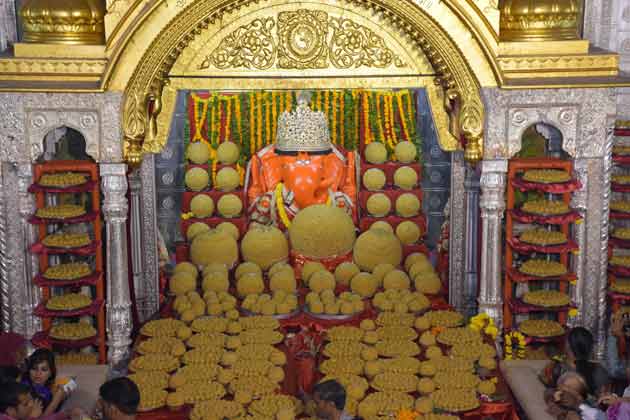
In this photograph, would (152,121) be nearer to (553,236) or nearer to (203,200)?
(203,200)

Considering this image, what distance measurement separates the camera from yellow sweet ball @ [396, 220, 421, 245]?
9.00 meters

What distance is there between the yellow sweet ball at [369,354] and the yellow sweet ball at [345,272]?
1464 millimetres

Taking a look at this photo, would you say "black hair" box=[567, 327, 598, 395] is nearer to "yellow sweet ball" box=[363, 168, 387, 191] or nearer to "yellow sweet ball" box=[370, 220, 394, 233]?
"yellow sweet ball" box=[370, 220, 394, 233]

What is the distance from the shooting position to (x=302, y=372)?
700cm

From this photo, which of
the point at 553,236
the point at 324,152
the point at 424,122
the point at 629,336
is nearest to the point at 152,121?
the point at 324,152

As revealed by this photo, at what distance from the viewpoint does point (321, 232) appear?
8734 mm

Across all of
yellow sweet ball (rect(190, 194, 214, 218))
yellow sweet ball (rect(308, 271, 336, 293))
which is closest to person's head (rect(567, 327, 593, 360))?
yellow sweet ball (rect(308, 271, 336, 293))

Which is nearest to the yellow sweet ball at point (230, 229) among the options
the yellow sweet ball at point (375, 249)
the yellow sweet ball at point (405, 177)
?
the yellow sweet ball at point (375, 249)

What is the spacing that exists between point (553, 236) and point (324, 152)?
2.35 m

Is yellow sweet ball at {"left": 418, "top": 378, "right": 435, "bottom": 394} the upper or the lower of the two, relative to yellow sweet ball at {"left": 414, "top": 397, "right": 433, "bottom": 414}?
upper

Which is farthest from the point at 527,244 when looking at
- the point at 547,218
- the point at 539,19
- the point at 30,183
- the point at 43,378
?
the point at 30,183

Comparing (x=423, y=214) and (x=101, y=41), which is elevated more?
(x=101, y=41)

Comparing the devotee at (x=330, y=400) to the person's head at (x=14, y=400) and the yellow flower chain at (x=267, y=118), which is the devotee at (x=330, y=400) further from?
the yellow flower chain at (x=267, y=118)

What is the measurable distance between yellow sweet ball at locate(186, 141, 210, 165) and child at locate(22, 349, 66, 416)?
9.90 ft
